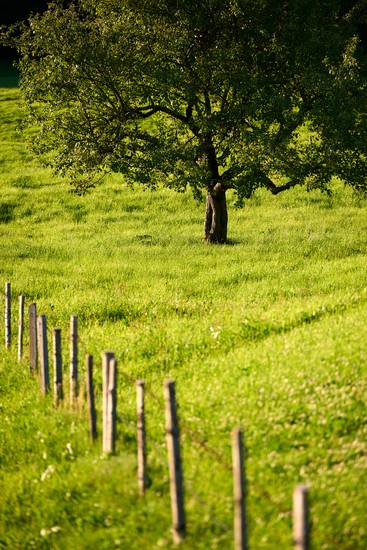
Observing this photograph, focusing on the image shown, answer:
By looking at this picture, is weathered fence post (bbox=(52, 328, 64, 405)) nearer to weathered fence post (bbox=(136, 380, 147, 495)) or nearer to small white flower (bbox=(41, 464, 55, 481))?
small white flower (bbox=(41, 464, 55, 481))

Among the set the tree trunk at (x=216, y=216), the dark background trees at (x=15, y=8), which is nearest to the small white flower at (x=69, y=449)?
the tree trunk at (x=216, y=216)

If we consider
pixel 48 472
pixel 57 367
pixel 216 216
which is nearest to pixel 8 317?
pixel 57 367

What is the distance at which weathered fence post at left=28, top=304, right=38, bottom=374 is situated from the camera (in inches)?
554

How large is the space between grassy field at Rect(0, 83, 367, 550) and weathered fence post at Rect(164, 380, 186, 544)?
0.72ft

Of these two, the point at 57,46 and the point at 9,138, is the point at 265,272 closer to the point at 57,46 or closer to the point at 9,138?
the point at 57,46

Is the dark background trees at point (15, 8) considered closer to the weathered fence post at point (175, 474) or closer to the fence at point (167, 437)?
the fence at point (167, 437)

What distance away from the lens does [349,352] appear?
41.8 ft

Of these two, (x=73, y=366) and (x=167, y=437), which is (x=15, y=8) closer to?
(x=73, y=366)

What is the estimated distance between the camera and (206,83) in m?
26.4

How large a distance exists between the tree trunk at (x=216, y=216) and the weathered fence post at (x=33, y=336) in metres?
16.6

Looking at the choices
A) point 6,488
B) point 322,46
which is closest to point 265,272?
point 322,46

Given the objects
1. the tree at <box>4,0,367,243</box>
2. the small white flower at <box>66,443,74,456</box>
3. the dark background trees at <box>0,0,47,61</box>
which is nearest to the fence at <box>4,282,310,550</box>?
the small white flower at <box>66,443,74,456</box>

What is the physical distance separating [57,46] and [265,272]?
43.2ft

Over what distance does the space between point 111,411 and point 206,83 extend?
19.6 metres
